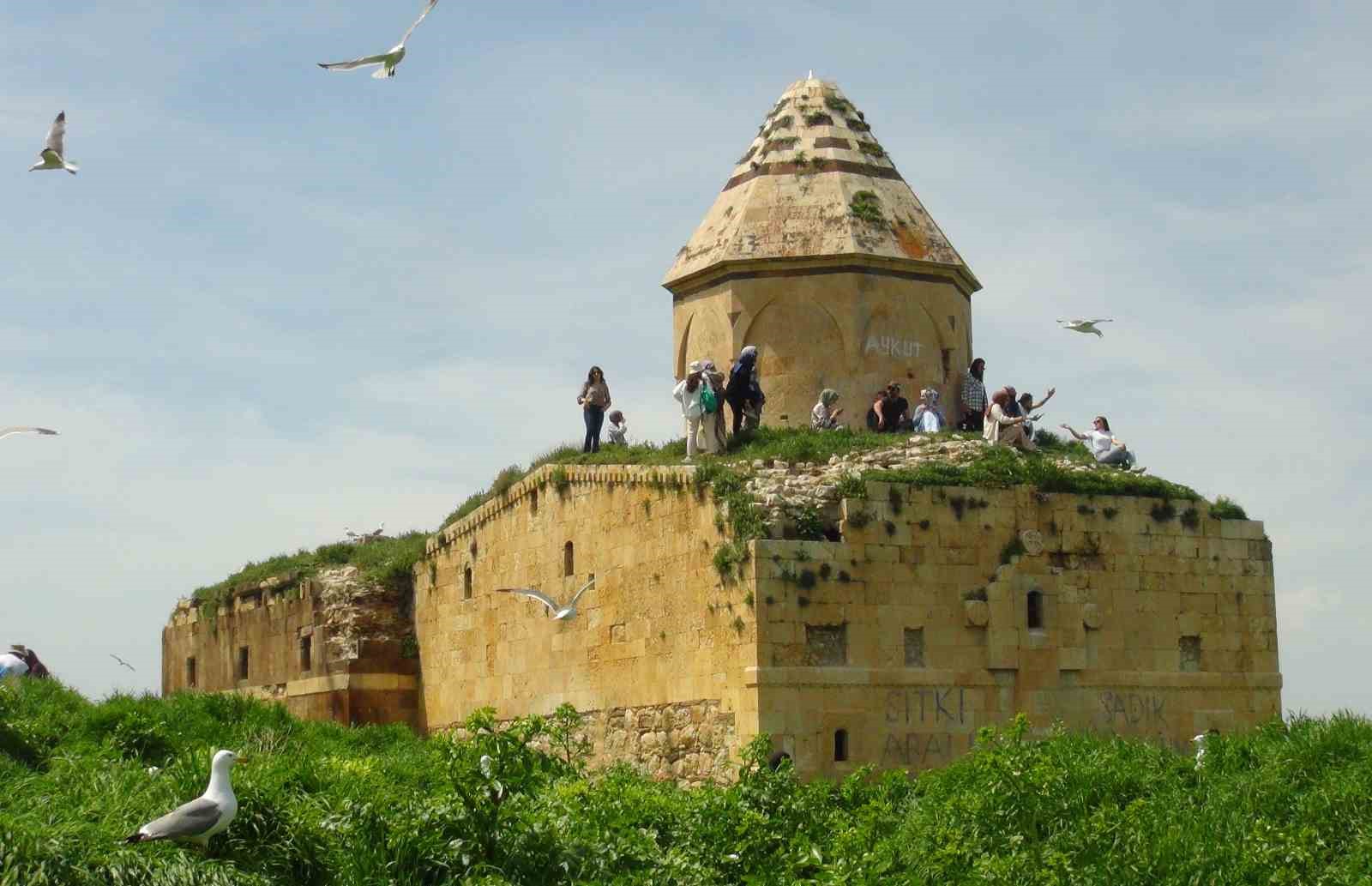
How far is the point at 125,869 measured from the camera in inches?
514

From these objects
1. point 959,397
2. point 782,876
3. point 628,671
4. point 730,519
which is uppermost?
point 959,397

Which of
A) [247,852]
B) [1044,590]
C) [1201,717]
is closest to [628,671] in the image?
[1044,590]

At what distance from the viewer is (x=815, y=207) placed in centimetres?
2325

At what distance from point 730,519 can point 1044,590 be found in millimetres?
3079

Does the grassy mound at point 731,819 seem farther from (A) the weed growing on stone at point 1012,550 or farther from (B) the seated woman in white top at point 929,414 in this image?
(B) the seated woman in white top at point 929,414

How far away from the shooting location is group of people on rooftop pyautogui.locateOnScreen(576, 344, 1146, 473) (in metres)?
21.0

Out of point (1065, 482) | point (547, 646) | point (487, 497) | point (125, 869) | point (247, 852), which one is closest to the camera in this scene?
point (125, 869)

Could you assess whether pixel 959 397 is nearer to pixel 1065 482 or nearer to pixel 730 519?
pixel 1065 482

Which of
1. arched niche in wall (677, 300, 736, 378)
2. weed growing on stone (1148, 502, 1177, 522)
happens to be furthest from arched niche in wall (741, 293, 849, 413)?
weed growing on stone (1148, 502, 1177, 522)

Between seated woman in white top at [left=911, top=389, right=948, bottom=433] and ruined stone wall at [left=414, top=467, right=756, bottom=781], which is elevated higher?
seated woman in white top at [left=911, top=389, right=948, bottom=433]

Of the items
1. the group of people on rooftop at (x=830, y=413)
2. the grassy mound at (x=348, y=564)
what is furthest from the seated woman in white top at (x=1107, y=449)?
the grassy mound at (x=348, y=564)

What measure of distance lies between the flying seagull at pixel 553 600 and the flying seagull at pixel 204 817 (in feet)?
25.8

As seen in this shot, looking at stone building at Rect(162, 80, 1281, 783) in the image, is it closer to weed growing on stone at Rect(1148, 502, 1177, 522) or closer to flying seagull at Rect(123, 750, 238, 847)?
weed growing on stone at Rect(1148, 502, 1177, 522)

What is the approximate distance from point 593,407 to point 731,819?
319 inches
